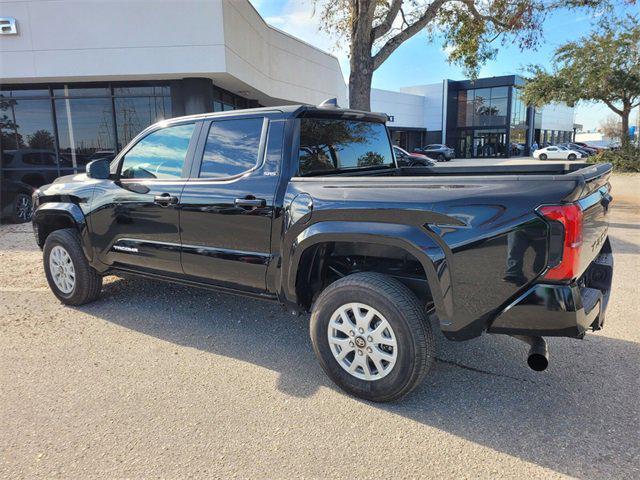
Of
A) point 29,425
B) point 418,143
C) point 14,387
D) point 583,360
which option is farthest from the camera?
point 418,143

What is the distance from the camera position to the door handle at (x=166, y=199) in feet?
12.8

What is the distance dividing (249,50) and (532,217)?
12.9m

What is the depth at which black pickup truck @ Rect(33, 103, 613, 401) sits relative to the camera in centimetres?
249

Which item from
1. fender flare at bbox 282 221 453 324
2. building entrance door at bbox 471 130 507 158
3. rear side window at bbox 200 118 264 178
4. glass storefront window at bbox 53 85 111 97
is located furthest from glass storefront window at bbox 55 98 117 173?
building entrance door at bbox 471 130 507 158

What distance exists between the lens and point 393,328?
2.83 meters

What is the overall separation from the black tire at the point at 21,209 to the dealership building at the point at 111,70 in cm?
158

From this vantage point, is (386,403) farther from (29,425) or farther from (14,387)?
(14,387)

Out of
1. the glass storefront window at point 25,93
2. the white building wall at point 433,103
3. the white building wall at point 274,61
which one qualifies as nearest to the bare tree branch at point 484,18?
the white building wall at point 274,61

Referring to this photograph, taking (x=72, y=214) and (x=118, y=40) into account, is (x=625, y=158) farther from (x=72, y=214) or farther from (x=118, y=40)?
(x=72, y=214)

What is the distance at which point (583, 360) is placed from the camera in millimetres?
3566

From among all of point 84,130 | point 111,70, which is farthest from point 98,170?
point 84,130

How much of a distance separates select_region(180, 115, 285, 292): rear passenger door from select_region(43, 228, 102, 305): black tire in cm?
145

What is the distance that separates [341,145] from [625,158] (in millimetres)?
27369

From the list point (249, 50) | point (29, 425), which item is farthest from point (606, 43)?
point (29, 425)
